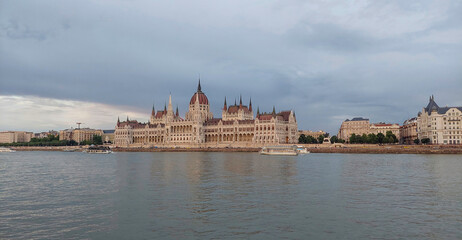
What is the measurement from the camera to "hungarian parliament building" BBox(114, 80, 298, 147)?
442ft

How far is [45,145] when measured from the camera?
174125 mm

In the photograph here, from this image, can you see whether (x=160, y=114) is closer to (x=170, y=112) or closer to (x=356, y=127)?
(x=170, y=112)

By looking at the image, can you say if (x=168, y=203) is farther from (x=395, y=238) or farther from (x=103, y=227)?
(x=395, y=238)

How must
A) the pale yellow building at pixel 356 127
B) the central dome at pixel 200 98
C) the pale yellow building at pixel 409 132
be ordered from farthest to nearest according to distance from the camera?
the central dome at pixel 200 98 < the pale yellow building at pixel 356 127 < the pale yellow building at pixel 409 132

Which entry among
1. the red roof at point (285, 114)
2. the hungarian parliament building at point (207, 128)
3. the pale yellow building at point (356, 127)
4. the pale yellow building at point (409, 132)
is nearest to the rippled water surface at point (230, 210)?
the hungarian parliament building at point (207, 128)

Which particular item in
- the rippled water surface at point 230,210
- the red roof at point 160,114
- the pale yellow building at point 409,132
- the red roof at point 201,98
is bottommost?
the rippled water surface at point 230,210

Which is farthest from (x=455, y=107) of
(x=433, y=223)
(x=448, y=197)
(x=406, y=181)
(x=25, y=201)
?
(x=25, y=201)

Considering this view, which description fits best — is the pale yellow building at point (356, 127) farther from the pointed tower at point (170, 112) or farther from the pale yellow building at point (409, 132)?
the pointed tower at point (170, 112)

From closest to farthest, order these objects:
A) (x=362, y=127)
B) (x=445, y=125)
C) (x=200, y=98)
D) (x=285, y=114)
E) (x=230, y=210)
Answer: (x=230, y=210), (x=445, y=125), (x=285, y=114), (x=362, y=127), (x=200, y=98)

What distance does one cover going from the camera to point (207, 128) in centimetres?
15325

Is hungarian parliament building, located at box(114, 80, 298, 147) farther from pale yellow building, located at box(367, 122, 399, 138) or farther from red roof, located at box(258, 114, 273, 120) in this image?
pale yellow building, located at box(367, 122, 399, 138)

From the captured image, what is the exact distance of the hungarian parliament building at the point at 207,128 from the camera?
135m

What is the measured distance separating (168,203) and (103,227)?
5.25m

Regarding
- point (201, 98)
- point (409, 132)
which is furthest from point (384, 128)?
point (201, 98)
